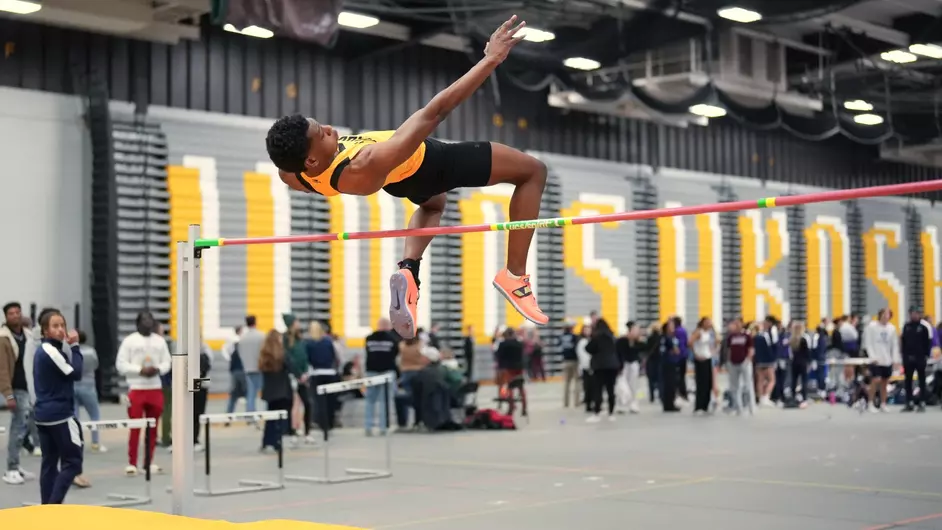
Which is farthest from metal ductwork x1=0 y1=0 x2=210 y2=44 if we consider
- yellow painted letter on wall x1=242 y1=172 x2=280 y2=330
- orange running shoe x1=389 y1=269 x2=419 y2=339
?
orange running shoe x1=389 y1=269 x2=419 y2=339

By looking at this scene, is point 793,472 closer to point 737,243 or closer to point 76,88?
point 76,88

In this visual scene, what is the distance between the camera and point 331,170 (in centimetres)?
490

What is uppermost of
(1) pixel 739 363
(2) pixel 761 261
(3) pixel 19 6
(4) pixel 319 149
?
(3) pixel 19 6

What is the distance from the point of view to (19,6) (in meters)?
15.7

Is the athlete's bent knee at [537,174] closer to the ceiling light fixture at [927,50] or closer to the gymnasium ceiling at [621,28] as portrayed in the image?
the gymnasium ceiling at [621,28]

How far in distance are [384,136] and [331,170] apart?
29cm

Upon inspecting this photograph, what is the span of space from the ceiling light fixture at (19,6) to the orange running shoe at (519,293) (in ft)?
40.6

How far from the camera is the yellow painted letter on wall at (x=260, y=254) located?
1928 cm

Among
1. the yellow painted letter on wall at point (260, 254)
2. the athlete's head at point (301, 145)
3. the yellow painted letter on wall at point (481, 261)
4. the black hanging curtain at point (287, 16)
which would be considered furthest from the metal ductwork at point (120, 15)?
the athlete's head at point (301, 145)

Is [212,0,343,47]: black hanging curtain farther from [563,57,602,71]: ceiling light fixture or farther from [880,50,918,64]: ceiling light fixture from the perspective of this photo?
[880,50,918,64]: ceiling light fixture

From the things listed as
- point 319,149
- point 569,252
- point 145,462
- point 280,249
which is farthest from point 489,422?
point 319,149

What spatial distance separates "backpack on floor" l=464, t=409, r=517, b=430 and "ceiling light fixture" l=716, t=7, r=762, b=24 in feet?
21.2

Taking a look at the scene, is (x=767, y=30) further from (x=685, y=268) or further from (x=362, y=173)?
(x=362, y=173)

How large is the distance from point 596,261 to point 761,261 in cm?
600
